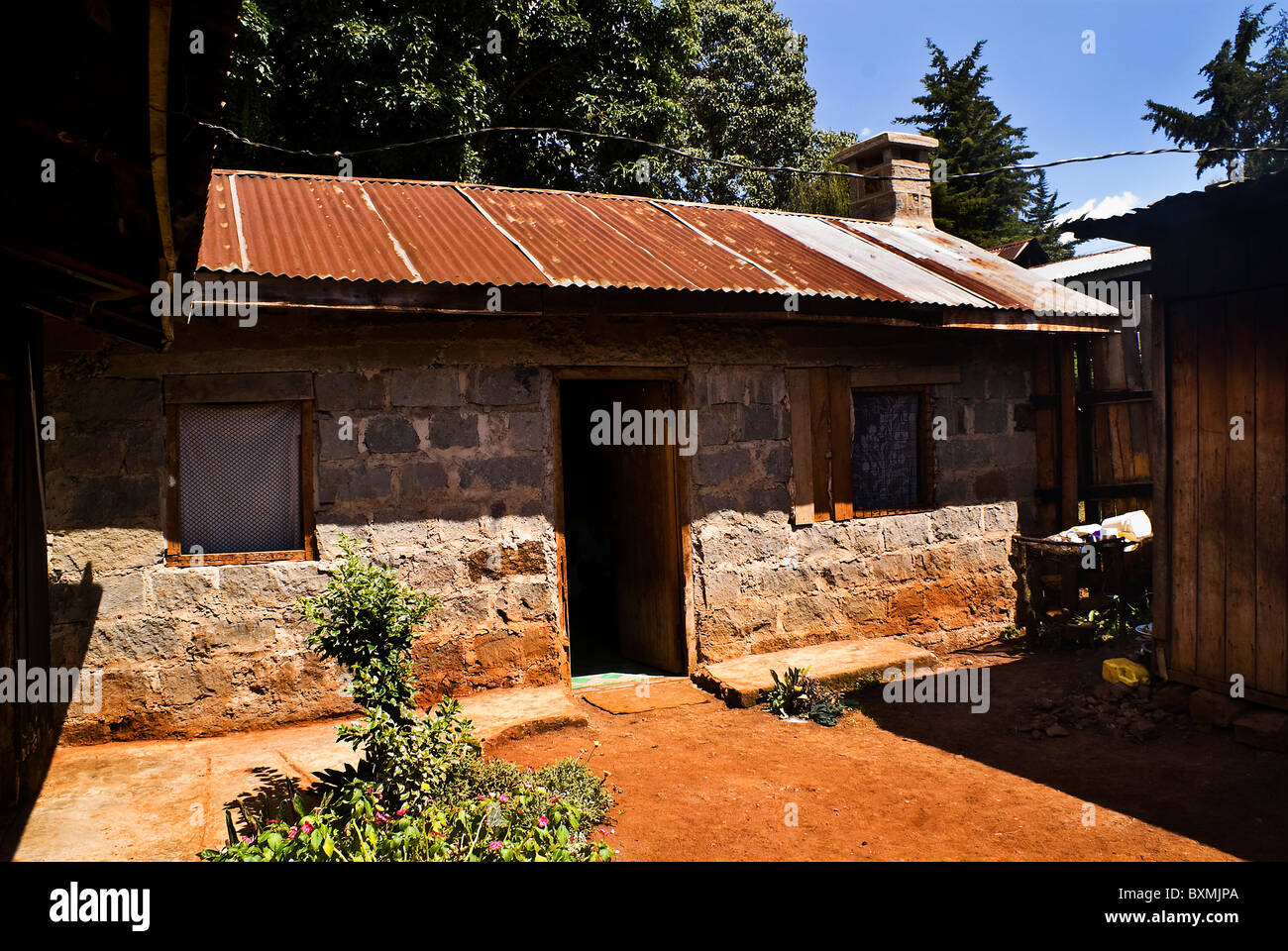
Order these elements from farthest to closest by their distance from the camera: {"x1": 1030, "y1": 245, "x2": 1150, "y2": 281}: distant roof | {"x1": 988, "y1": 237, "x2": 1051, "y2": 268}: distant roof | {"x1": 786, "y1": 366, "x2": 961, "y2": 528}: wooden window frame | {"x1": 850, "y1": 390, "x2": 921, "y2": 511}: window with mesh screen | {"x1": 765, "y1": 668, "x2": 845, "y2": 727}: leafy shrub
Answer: {"x1": 988, "y1": 237, "x2": 1051, "y2": 268}: distant roof
{"x1": 1030, "y1": 245, "x2": 1150, "y2": 281}: distant roof
{"x1": 850, "y1": 390, "x2": 921, "y2": 511}: window with mesh screen
{"x1": 786, "y1": 366, "x2": 961, "y2": 528}: wooden window frame
{"x1": 765, "y1": 668, "x2": 845, "y2": 727}: leafy shrub

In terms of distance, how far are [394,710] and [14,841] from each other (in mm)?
1648

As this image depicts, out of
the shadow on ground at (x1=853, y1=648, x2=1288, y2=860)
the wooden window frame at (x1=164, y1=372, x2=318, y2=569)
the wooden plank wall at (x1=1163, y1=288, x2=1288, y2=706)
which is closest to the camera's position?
the shadow on ground at (x1=853, y1=648, x2=1288, y2=860)

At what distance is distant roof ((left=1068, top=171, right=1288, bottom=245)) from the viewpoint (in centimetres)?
507

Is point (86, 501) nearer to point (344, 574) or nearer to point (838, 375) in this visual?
point (344, 574)

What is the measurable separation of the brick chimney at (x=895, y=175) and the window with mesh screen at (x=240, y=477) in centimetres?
761

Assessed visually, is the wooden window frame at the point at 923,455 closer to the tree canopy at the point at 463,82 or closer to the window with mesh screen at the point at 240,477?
the window with mesh screen at the point at 240,477

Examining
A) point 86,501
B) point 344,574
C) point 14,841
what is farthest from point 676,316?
point 14,841

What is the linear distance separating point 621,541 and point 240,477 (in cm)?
326

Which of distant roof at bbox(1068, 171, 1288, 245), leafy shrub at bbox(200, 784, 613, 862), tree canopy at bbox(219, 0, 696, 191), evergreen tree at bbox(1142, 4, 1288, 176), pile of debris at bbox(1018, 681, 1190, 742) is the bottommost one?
pile of debris at bbox(1018, 681, 1190, 742)

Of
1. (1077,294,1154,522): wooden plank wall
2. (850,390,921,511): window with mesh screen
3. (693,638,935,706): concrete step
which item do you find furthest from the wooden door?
(1077,294,1154,522): wooden plank wall

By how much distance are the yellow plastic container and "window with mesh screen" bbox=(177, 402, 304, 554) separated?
5.54 metres

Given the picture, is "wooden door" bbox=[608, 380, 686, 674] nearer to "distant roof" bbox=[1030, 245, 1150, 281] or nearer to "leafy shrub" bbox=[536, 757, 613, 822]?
"leafy shrub" bbox=[536, 757, 613, 822]

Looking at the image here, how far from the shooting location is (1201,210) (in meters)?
5.49

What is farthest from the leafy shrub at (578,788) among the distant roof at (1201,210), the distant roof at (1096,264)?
the distant roof at (1096,264)
